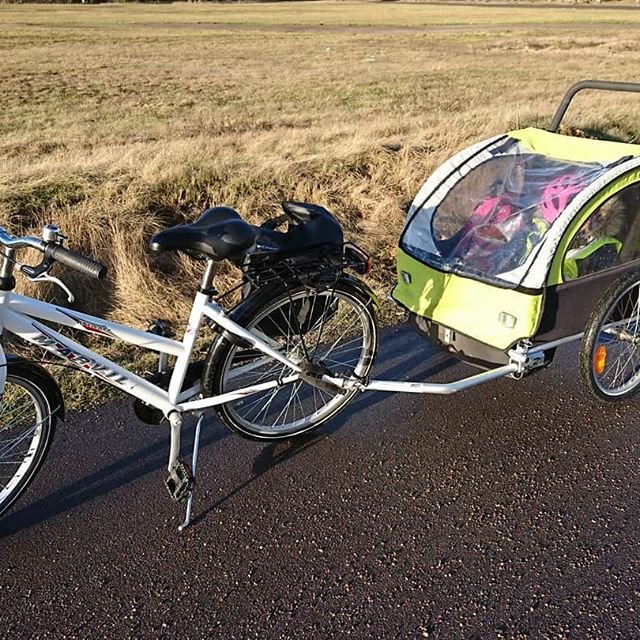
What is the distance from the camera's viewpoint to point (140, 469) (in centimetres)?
315

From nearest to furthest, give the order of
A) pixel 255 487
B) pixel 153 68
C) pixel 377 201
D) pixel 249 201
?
1. pixel 255 487
2. pixel 249 201
3. pixel 377 201
4. pixel 153 68

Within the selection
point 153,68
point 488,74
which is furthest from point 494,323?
point 153,68

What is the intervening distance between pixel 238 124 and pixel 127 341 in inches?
382

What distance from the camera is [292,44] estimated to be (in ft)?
113

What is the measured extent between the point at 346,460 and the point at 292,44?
113 ft

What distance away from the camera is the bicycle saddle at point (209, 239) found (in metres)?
2.59

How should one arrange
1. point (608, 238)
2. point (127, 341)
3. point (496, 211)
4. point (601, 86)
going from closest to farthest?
point (127, 341) < point (608, 238) < point (496, 211) < point (601, 86)

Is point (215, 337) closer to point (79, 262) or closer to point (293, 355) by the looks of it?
point (293, 355)

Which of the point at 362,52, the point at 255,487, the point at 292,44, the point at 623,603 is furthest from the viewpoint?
the point at 292,44

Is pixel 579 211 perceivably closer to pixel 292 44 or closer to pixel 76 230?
pixel 76 230

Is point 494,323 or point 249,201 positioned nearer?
point 494,323

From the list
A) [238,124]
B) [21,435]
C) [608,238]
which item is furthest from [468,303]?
[238,124]

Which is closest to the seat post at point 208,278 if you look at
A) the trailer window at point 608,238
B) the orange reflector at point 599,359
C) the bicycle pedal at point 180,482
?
the bicycle pedal at point 180,482

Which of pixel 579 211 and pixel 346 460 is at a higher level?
pixel 579 211
